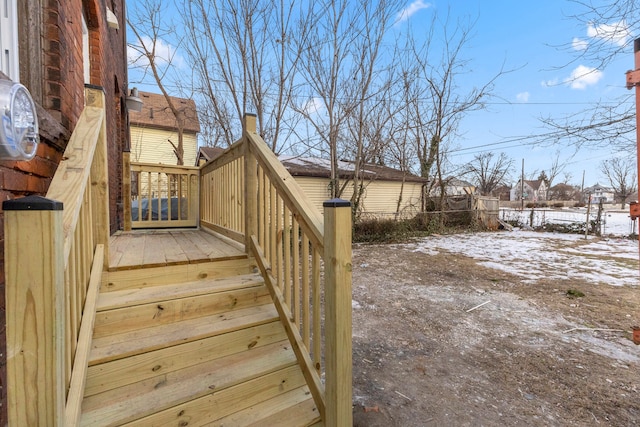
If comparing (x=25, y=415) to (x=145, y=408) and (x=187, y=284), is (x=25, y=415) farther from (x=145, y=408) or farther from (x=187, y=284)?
(x=187, y=284)

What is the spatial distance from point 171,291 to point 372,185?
37.7ft

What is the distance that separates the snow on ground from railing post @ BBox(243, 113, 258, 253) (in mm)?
5284

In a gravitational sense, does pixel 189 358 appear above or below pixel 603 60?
below

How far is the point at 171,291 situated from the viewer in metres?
2.08

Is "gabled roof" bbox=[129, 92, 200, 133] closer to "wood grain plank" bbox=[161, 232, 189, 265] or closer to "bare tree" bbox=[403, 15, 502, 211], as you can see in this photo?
"bare tree" bbox=[403, 15, 502, 211]

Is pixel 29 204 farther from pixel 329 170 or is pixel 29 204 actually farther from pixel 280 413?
pixel 329 170

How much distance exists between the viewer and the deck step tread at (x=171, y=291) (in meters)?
1.87

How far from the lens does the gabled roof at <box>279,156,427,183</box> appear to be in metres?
11.2

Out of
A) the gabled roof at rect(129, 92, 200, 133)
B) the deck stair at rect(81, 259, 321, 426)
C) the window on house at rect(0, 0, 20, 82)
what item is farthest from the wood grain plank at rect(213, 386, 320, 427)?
the gabled roof at rect(129, 92, 200, 133)

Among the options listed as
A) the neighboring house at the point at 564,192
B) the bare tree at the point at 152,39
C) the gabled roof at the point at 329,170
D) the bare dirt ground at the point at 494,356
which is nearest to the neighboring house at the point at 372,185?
the gabled roof at the point at 329,170

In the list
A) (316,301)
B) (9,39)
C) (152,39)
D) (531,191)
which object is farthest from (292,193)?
(531,191)

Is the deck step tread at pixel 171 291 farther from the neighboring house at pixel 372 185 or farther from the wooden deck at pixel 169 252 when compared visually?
the neighboring house at pixel 372 185

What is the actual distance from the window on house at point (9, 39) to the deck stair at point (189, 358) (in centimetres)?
127

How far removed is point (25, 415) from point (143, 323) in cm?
109
